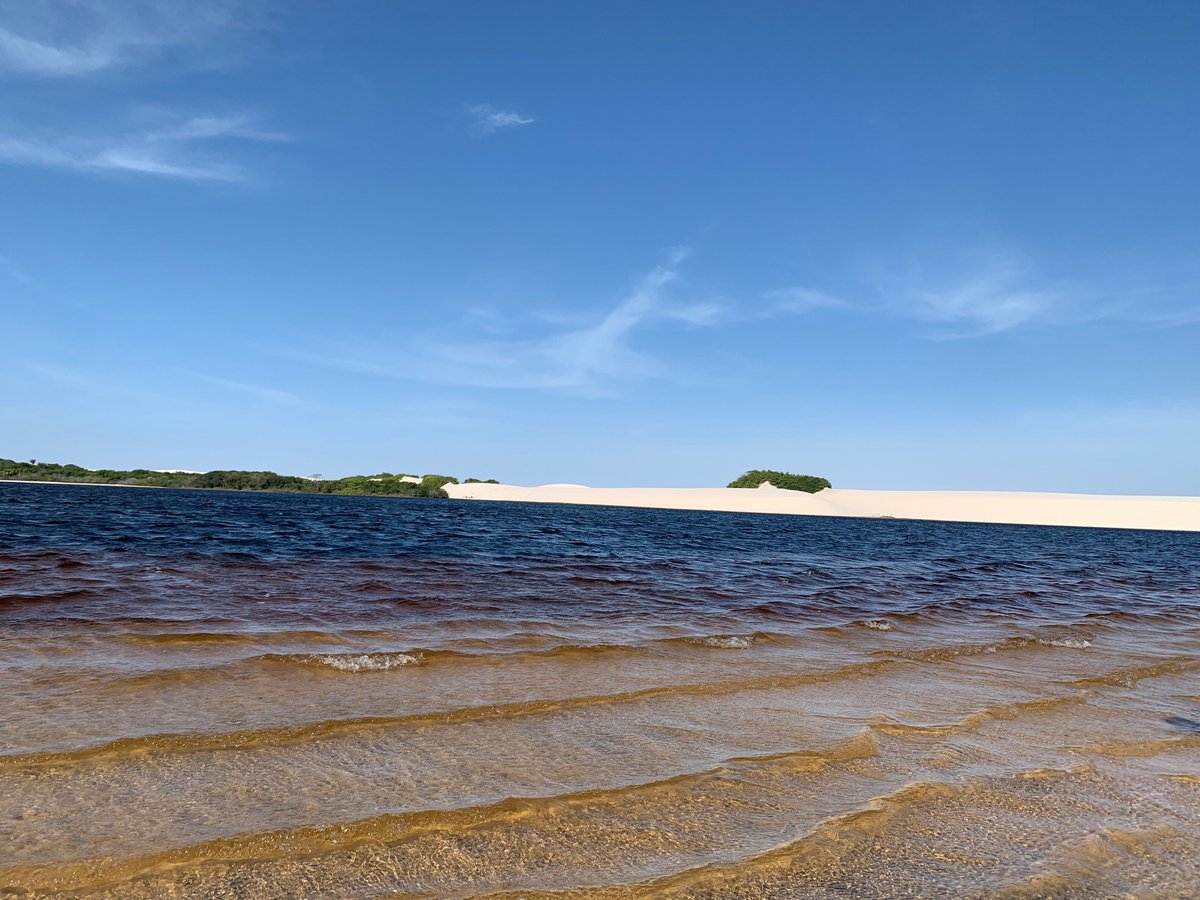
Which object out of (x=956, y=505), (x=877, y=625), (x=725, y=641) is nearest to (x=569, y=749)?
(x=725, y=641)

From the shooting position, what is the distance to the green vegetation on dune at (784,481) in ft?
433

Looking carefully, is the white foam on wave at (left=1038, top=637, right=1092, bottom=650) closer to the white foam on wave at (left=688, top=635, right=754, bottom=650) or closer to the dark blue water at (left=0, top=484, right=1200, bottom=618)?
the dark blue water at (left=0, top=484, right=1200, bottom=618)

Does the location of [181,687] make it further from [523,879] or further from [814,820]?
[814,820]

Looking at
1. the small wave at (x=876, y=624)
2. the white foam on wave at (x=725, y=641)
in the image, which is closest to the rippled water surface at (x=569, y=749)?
the white foam on wave at (x=725, y=641)

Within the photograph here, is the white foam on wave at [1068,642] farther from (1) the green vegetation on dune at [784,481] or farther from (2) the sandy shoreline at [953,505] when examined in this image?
(1) the green vegetation on dune at [784,481]

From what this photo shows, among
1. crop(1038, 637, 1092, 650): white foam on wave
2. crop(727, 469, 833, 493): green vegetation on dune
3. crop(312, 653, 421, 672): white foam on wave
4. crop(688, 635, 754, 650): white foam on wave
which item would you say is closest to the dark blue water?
crop(688, 635, 754, 650): white foam on wave

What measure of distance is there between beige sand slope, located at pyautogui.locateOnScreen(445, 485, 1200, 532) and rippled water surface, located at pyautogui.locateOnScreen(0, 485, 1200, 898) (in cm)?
9931

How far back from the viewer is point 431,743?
557cm

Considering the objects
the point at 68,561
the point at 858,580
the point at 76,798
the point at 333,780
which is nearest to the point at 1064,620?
the point at 858,580

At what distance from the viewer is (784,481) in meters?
135

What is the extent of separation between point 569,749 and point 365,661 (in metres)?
Result: 3.47

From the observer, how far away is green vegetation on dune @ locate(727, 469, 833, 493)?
433 ft

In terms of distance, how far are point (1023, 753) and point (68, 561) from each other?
58.9 ft

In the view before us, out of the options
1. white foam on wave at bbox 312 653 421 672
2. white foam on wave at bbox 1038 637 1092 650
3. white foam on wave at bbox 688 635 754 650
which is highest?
white foam on wave at bbox 312 653 421 672
